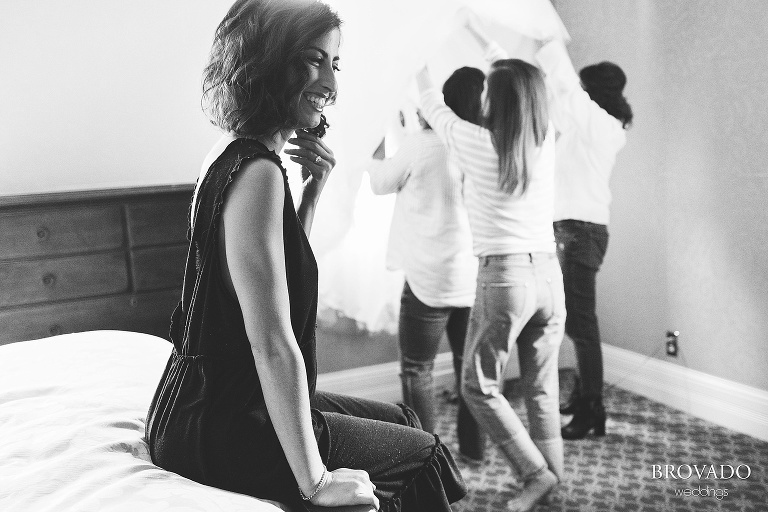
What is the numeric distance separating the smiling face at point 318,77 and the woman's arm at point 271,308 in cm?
17

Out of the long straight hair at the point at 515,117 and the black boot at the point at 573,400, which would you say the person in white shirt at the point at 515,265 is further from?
the black boot at the point at 573,400

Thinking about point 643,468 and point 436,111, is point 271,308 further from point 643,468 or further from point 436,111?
point 643,468

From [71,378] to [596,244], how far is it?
203 cm

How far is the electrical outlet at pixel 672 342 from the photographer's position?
2818 millimetres

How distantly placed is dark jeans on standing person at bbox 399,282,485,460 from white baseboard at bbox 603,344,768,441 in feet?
1.99

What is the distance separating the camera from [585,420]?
302 cm

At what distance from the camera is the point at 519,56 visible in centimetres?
287

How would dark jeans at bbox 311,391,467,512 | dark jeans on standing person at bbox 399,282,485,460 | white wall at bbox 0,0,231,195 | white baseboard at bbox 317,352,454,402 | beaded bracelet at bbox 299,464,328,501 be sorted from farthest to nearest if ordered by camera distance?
white baseboard at bbox 317,352,454,402
white wall at bbox 0,0,231,195
dark jeans on standing person at bbox 399,282,485,460
dark jeans at bbox 311,391,467,512
beaded bracelet at bbox 299,464,328,501

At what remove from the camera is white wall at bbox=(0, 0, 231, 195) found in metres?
3.07

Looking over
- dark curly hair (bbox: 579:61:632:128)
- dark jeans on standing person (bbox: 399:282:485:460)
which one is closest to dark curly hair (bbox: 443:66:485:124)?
dark curly hair (bbox: 579:61:632:128)

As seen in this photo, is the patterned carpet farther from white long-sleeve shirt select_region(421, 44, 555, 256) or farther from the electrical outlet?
white long-sleeve shirt select_region(421, 44, 555, 256)

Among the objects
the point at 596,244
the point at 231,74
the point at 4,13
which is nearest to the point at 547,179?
the point at 596,244

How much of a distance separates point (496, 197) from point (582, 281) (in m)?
0.56

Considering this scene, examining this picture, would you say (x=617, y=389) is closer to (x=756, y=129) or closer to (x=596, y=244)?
(x=596, y=244)
